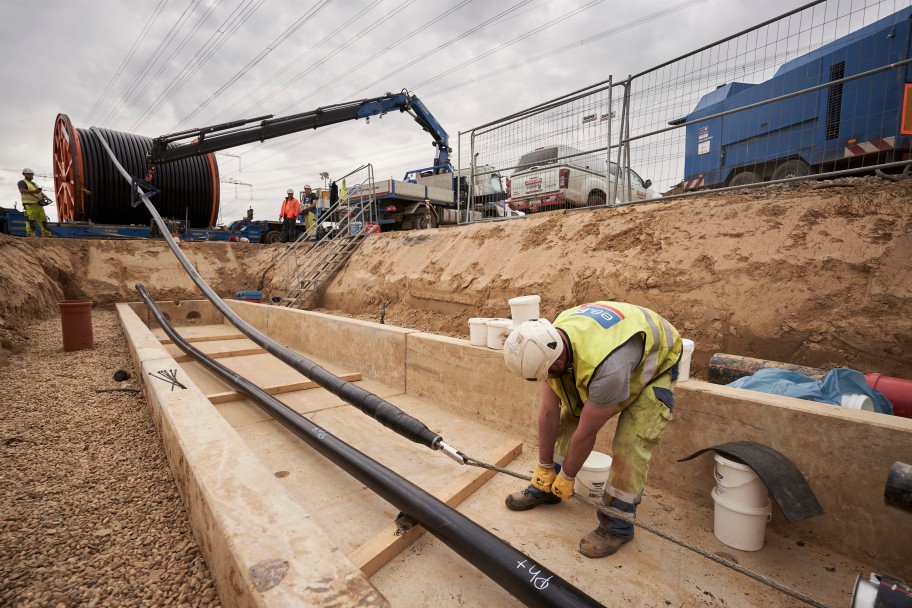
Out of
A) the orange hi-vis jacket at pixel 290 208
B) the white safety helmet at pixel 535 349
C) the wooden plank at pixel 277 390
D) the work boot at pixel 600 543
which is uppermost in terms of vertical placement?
the orange hi-vis jacket at pixel 290 208

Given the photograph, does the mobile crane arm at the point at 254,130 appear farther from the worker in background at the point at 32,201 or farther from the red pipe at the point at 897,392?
the red pipe at the point at 897,392

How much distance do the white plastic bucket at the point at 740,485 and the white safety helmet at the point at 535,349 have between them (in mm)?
1059

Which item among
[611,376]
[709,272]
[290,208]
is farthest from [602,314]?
[290,208]

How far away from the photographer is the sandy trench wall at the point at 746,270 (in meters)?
3.61

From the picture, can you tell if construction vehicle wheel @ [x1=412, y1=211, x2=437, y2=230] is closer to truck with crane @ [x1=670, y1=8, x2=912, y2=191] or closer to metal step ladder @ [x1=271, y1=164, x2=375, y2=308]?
metal step ladder @ [x1=271, y1=164, x2=375, y2=308]

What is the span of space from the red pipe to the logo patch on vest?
6.94 ft

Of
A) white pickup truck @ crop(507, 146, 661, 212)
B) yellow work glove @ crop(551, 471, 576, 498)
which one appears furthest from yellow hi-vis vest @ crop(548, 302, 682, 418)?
white pickup truck @ crop(507, 146, 661, 212)

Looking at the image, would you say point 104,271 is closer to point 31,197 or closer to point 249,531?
point 31,197

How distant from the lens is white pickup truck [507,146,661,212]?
7.01 metres

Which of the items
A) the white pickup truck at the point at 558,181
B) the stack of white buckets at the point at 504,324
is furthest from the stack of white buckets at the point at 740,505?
the white pickup truck at the point at 558,181

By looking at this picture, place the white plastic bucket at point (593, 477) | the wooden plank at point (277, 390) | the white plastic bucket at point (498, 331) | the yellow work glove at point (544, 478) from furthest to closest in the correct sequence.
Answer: the wooden plank at point (277, 390) < the white plastic bucket at point (498, 331) < the white plastic bucket at point (593, 477) < the yellow work glove at point (544, 478)

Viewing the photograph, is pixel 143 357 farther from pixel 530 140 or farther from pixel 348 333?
pixel 530 140

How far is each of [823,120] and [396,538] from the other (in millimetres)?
7828

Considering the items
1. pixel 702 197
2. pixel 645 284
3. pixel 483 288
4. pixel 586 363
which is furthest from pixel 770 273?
pixel 483 288
